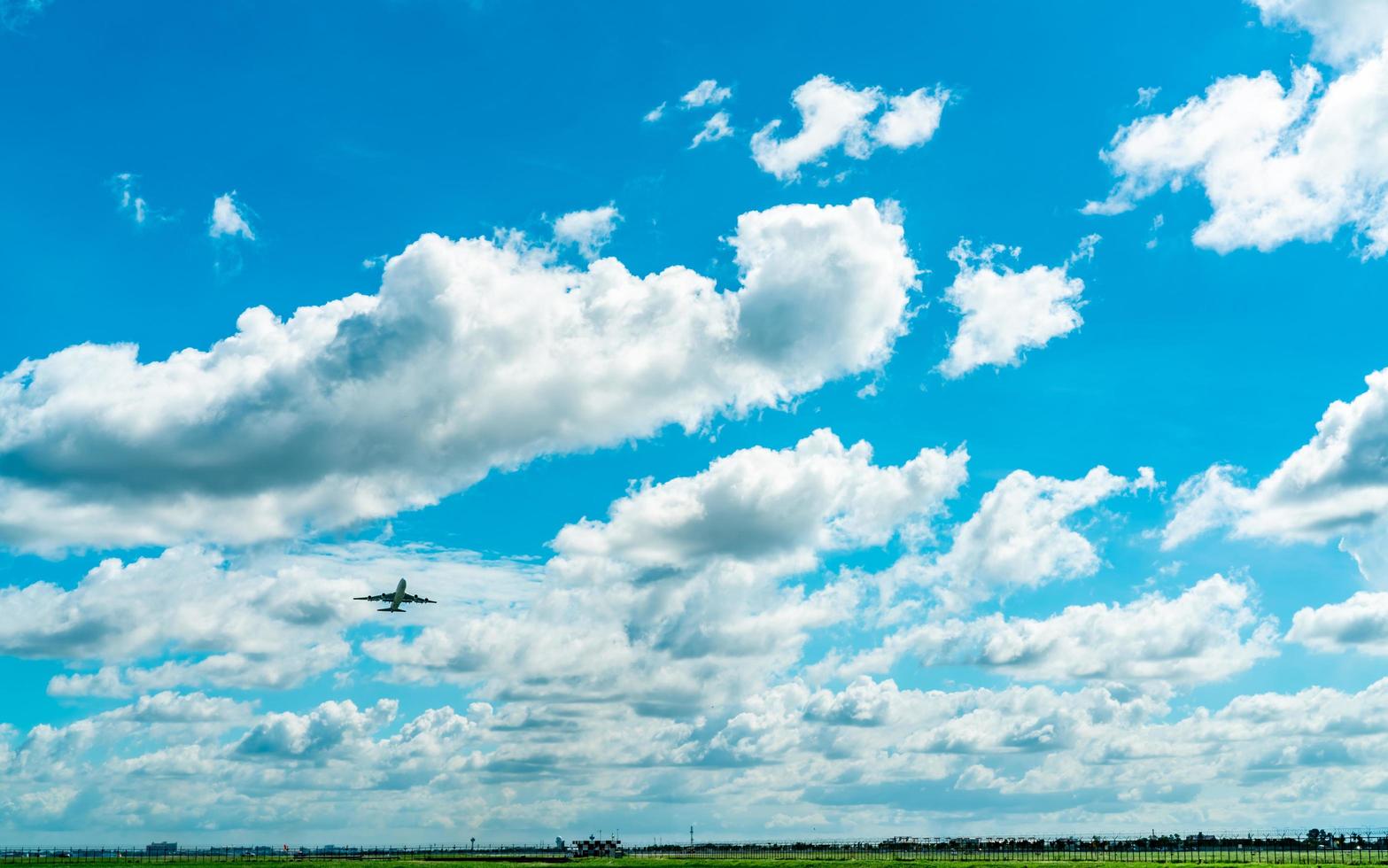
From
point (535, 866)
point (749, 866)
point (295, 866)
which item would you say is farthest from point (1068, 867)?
point (295, 866)

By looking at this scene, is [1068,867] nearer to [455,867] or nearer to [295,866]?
[455,867]

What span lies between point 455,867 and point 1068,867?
4042 inches

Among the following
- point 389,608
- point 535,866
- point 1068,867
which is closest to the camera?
point 389,608

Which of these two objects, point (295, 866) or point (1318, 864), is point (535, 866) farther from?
point (1318, 864)

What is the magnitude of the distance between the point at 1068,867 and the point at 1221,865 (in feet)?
93.9

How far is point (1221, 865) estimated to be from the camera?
190 m

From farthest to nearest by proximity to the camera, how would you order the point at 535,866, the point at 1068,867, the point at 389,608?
the point at 535,866 → the point at 1068,867 → the point at 389,608

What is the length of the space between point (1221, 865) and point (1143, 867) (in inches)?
521

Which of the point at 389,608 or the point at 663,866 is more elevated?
the point at 389,608

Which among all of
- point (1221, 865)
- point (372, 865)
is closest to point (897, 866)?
point (1221, 865)

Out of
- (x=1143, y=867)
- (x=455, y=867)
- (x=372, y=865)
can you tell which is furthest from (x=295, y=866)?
(x=1143, y=867)

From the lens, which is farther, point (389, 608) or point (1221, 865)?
point (1221, 865)

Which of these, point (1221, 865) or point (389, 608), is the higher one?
point (389, 608)

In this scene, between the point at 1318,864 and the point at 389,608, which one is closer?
the point at 389,608
